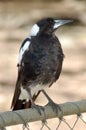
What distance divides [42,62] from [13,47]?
3.35 meters

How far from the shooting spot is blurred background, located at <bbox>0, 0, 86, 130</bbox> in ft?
16.8

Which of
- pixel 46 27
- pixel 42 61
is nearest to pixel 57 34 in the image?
pixel 46 27

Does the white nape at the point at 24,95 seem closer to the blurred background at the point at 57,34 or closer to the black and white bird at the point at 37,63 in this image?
the black and white bird at the point at 37,63

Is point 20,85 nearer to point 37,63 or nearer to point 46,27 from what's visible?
point 37,63

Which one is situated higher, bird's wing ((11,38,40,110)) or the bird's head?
the bird's head

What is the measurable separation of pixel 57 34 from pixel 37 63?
3.67 meters

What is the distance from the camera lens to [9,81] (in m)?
5.37

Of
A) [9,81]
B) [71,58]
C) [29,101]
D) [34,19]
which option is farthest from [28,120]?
[34,19]

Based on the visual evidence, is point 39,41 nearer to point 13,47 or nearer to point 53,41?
point 53,41

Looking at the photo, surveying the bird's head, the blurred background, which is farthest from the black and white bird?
the blurred background

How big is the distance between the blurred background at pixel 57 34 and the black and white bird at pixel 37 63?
1782mm

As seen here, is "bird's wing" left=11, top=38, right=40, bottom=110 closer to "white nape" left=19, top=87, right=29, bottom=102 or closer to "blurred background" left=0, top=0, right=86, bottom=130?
"white nape" left=19, top=87, right=29, bottom=102

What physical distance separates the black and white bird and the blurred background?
1782 mm

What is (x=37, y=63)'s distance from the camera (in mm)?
2906
